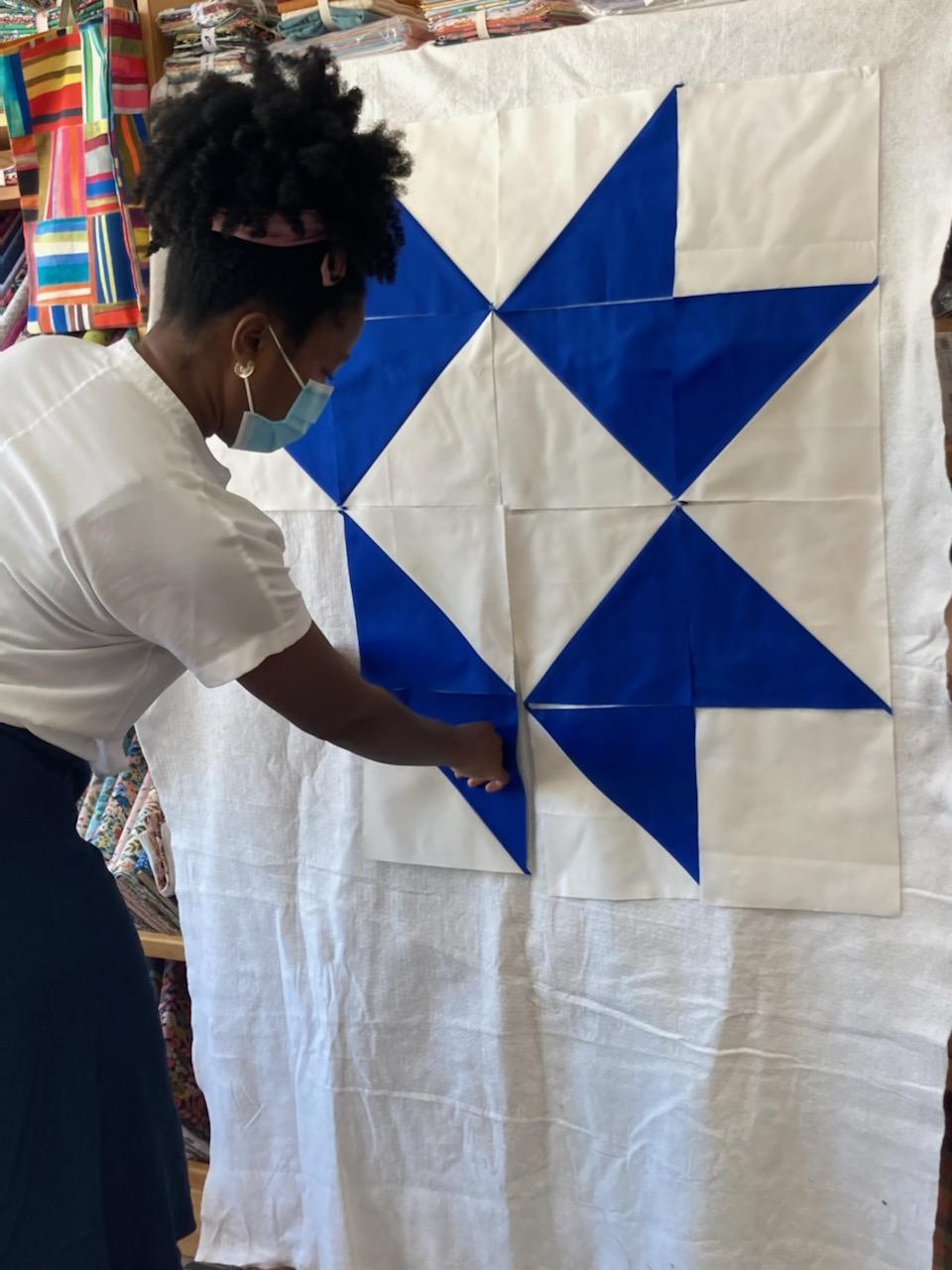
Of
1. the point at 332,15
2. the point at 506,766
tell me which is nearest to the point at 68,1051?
the point at 506,766

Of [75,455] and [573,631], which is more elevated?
[75,455]

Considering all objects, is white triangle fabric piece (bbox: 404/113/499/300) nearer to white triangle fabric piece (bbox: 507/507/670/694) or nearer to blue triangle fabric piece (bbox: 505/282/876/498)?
blue triangle fabric piece (bbox: 505/282/876/498)

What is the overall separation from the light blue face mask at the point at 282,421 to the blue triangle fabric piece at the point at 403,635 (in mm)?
260

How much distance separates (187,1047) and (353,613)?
0.77m

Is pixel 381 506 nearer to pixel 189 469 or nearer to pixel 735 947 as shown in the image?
pixel 189 469

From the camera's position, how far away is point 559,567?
1.15 meters

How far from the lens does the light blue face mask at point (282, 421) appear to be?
915 mm

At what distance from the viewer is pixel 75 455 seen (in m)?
0.81

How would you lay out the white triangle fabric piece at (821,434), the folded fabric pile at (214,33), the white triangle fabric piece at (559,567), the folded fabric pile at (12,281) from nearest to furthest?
the white triangle fabric piece at (821,434), the white triangle fabric piece at (559,567), the folded fabric pile at (214,33), the folded fabric pile at (12,281)

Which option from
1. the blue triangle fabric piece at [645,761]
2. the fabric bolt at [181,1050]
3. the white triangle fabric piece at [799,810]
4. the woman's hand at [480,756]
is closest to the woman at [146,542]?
the woman's hand at [480,756]

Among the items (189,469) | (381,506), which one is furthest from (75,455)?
(381,506)

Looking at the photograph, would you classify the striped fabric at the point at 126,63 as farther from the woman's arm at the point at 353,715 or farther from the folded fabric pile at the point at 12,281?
the woman's arm at the point at 353,715

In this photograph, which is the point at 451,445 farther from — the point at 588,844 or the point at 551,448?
the point at 588,844

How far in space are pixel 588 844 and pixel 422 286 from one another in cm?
63
